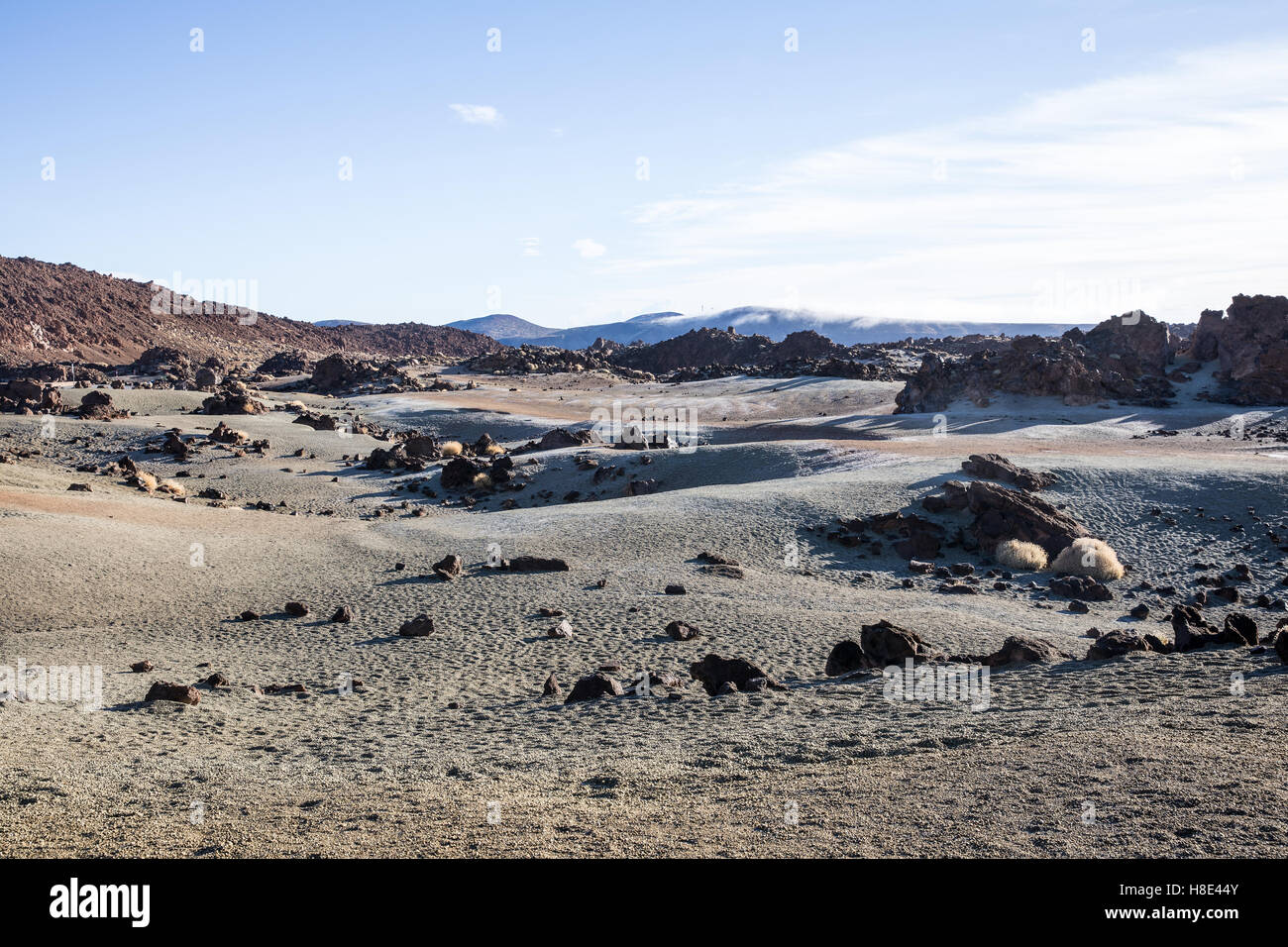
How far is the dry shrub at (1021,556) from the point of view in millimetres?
17297

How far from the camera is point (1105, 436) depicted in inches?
1243

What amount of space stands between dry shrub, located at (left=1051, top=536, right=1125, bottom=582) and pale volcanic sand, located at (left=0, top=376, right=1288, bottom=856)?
0.46m

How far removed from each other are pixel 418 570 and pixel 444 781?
988 cm

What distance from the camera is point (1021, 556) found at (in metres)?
17.4

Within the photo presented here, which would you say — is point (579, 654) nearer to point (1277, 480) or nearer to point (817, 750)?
point (817, 750)

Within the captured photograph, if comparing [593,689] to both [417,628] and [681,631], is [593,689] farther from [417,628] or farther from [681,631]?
[417,628]

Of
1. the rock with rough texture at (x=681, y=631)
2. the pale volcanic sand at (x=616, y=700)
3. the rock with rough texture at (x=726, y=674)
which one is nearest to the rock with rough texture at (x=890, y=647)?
the pale volcanic sand at (x=616, y=700)

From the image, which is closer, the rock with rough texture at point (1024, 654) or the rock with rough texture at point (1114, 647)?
the rock with rough texture at point (1114, 647)

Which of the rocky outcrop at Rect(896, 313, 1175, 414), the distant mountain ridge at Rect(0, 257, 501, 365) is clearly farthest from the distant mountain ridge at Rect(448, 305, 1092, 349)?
the rocky outcrop at Rect(896, 313, 1175, 414)

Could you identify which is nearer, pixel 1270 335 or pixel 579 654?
pixel 579 654

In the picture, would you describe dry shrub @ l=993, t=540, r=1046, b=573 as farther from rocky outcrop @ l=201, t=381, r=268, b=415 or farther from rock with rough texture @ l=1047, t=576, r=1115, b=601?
rocky outcrop @ l=201, t=381, r=268, b=415

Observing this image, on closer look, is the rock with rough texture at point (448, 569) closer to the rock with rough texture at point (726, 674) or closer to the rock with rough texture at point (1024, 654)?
the rock with rough texture at point (726, 674)

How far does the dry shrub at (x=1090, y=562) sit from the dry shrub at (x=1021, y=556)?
28 centimetres
